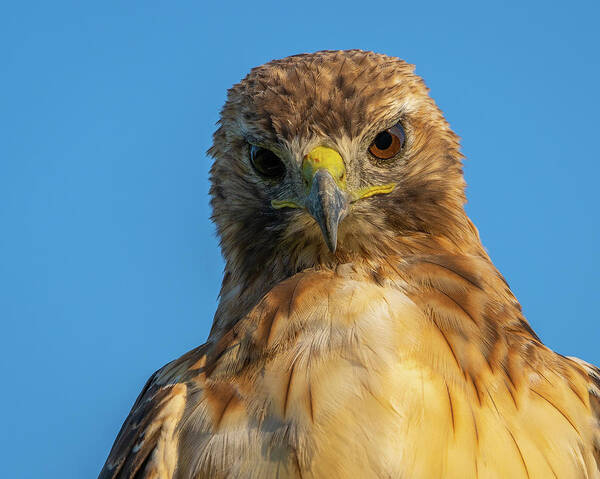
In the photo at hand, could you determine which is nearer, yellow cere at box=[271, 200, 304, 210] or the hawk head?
the hawk head

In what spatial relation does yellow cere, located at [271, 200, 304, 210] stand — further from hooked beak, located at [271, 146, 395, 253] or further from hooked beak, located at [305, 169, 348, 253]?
hooked beak, located at [305, 169, 348, 253]

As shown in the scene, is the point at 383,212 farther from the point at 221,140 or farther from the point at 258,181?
the point at 221,140

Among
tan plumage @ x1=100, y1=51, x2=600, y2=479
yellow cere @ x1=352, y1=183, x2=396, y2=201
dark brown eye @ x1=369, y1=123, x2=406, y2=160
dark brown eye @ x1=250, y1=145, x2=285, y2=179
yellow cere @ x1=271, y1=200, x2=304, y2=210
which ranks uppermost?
dark brown eye @ x1=369, y1=123, x2=406, y2=160

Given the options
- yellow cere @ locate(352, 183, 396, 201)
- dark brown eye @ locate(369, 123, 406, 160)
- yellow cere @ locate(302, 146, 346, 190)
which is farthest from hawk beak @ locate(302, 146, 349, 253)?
dark brown eye @ locate(369, 123, 406, 160)

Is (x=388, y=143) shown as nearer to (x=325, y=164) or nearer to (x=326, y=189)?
(x=325, y=164)

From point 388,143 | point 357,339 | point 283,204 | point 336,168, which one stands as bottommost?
point 357,339

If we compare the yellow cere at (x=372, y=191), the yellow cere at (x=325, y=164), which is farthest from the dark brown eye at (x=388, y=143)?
the yellow cere at (x=325, y=164)

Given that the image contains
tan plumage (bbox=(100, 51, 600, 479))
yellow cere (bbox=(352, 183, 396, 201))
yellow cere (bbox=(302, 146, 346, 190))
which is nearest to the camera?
tan plumage (bbox=(100, 51, 600, 479))

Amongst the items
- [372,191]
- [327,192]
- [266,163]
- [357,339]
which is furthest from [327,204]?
[266,163]

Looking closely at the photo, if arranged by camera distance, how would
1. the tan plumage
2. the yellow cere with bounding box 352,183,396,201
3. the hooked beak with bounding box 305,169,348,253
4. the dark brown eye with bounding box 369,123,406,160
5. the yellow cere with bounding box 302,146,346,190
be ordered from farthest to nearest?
1. the dark brown eye with bounding box 369,123,406,160
2. the yellow cere with bounding box 352,183,396,201
3. the yellow cere with bounding box 302,146,346,190
4. the hooked beak with bounding box 305,169,348,253
5. the tan plumage
